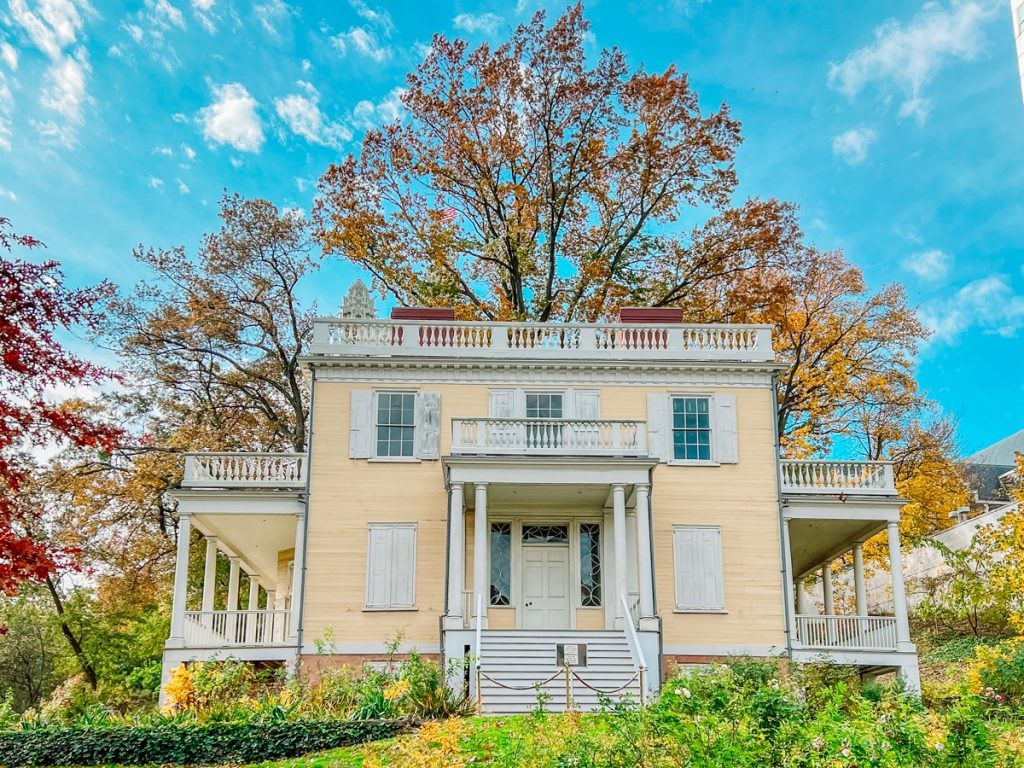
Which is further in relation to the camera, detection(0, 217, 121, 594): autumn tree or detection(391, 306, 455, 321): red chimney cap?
detection(391, 306, 455, 321): red chimney cap

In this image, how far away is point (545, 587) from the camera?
74.1 feet

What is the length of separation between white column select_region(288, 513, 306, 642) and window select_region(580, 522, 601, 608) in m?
5.89

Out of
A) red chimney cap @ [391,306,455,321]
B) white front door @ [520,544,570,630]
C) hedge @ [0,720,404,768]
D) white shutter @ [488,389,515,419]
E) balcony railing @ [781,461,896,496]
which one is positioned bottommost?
hedge @ [0,720,404,768]

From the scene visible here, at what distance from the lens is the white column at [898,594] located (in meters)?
21.5

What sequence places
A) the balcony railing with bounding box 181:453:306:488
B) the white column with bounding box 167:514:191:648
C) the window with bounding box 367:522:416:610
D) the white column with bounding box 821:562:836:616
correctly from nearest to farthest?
the white column with bounding box 167:514:191:648 < the window with bounding box 367:522:416:610 < the balcony railing with bounding box 181:453:306:488 < the white column with bounding box 821:562:836:616

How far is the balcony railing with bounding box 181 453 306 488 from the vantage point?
22203 mm

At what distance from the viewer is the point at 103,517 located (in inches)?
1102

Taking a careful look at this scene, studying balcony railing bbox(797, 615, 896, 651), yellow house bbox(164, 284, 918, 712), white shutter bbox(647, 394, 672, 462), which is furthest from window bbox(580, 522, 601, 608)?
balcony railing bbox(797, 615, 896, 651)

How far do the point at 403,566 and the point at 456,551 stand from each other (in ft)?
5.42

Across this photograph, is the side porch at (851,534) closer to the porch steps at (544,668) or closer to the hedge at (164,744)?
the porch steps at (544,668)

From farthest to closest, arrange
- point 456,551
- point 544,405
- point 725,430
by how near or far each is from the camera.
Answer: point 544,405
point 725,430
point 456,551

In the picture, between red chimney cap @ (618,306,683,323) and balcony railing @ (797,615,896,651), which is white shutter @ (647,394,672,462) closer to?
red chimney cap @ (618,306,683,323)

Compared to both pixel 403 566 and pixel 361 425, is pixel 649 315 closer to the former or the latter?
pixel 361 425

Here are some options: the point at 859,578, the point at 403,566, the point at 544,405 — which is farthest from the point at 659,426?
the point at 403,566
